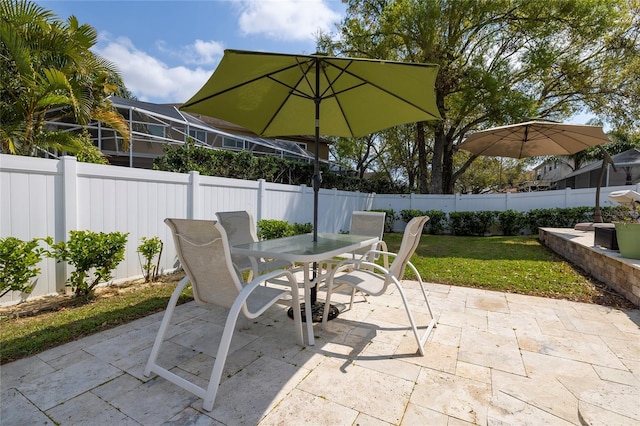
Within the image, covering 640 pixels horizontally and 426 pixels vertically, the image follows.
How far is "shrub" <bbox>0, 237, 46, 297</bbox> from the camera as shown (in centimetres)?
300

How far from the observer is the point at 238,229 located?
402 cm

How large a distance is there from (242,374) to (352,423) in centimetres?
92

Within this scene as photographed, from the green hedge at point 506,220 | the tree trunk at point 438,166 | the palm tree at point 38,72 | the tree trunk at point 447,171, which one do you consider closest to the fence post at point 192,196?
the palm tree at point 38,72

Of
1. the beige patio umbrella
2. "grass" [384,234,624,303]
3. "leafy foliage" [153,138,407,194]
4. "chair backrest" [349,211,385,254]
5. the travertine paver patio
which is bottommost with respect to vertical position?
the travertine paver patio

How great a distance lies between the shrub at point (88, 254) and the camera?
3539mm

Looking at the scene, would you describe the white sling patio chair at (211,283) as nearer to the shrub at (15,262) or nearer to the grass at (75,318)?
the grass at (75,318)

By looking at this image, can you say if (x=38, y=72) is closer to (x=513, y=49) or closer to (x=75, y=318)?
(x=75, y=318)

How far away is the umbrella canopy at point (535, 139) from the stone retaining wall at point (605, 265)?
2.56 m

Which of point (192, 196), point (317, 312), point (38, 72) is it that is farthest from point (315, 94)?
point (38, 72)

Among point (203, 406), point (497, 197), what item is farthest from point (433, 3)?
point (203, 406)

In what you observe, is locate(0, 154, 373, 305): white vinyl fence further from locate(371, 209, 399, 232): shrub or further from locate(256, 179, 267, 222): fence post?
locate(371, 209, 399, 232): shrub

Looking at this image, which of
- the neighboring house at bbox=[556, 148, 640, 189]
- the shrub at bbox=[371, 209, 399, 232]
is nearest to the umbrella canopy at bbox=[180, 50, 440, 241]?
the shrub at bbox=[371, 209, 399, 232]

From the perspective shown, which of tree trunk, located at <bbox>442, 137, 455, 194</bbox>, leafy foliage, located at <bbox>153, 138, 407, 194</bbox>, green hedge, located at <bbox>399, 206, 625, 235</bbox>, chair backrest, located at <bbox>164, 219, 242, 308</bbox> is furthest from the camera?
tree trunk, located at <bbox>442, 137, 455, 194</bbox>

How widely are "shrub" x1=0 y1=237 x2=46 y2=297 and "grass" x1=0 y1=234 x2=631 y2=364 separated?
1.28ft
